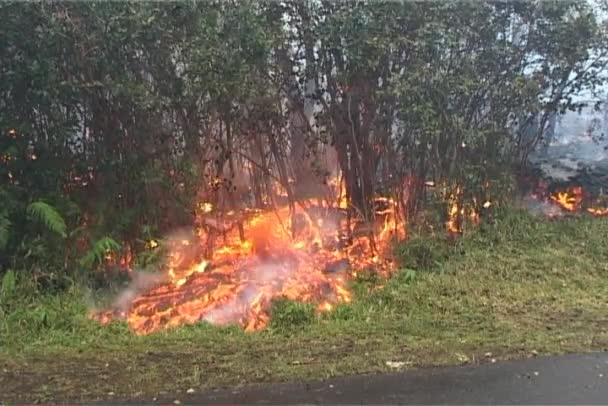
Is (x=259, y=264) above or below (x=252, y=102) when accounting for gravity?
below

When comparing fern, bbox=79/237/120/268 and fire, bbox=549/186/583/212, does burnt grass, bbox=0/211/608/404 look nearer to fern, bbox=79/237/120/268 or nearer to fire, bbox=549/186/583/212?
fern, bbox=79/237/120/268

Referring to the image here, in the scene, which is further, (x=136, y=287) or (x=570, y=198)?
(x=570, y=198)

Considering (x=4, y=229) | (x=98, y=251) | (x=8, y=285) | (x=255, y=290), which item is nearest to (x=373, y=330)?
(x=255, y=290)

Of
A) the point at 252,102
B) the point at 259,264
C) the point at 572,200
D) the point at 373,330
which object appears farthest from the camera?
the point at 572,200

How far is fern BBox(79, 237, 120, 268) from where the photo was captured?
610cm

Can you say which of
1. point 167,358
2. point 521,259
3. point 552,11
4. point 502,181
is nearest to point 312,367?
point 167,358

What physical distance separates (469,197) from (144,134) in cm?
332

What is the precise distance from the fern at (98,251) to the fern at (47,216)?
0.28 m

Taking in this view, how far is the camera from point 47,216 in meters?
5.94

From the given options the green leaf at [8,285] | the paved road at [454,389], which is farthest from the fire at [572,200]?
the green leaf at [8,285]

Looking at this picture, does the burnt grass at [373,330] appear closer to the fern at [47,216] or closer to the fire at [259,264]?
the fire at [259,264]

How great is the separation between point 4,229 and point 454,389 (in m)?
3.98

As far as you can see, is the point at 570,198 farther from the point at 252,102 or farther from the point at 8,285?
the point at 8,285

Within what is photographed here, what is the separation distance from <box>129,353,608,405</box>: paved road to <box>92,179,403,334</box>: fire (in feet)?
4.79
